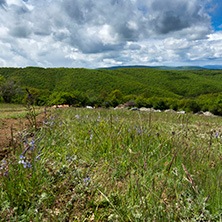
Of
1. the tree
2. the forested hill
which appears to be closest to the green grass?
the tree

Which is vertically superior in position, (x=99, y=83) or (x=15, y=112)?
(x=15, y=112)

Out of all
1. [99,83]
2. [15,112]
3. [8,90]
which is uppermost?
[15,112]

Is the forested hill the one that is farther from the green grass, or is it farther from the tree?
the green grass

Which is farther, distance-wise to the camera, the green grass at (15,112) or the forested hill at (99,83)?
the forested hill at (99,83)

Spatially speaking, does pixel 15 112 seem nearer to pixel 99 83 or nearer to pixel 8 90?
pixel 8 90

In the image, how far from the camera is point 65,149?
12.0 ft

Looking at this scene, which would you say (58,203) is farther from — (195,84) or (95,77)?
(195,84)

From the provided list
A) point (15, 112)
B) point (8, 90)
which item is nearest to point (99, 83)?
point (8, 90)

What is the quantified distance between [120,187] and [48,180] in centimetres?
94

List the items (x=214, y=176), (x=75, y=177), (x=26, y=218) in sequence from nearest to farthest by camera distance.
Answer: (x=26, y=218), (x=214, y=176), (x=75, y=177)

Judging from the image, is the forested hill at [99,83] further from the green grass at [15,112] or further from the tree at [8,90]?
the green grass at [15,112]

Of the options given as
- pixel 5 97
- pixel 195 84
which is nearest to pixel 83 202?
pixel 5 97

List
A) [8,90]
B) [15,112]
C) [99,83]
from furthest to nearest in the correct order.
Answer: [99,83], [8,90], [15,112]

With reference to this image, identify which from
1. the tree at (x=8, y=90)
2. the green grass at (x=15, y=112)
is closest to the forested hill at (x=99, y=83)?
the tree at (x=8, y=90)
